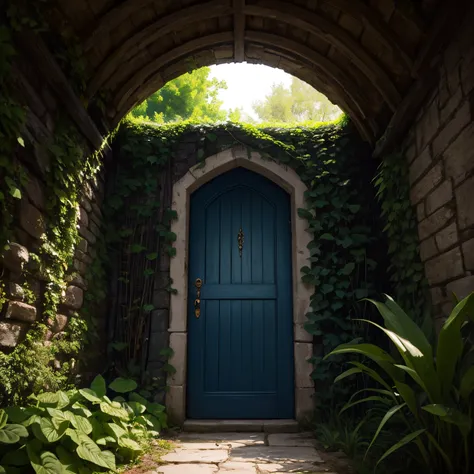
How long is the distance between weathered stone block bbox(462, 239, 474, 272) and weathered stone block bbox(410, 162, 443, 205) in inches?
18.6

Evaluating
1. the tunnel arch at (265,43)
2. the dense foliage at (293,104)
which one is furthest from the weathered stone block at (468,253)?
the dense foliage at (293,104)

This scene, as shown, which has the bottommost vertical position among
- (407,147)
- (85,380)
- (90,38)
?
(85,380)

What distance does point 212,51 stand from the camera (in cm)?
345

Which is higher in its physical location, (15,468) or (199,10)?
(199,10)

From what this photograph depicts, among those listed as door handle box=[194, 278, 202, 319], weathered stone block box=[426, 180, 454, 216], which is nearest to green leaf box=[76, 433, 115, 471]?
door handle box=[194, 278, 202, 319]

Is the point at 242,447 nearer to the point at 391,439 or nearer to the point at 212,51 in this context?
the point at 391,439

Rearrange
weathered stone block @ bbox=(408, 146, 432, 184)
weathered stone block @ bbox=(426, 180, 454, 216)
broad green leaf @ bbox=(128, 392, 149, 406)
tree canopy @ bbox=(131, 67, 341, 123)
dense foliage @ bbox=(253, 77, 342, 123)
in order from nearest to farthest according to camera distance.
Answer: weathered stone block @ bbox=(426, 180, 454, 216) < weathered stone block @ bbox=(408, 146, 432, 184) < broad green leaf @ bbox=(128, 392, 149, 406) < tree canopy @ bbox=(131, 67, 341, 123) < dense foliage @ bbox=(253, 77, 342, 123)

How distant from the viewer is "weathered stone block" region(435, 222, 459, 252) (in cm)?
242

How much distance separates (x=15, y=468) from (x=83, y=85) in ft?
7.26

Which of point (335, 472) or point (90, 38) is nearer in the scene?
point (335, 472)

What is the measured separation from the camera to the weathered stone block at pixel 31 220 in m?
2.24

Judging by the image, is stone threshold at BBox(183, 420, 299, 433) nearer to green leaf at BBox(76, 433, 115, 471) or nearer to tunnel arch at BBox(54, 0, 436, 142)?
green leaf at BBox(76, 433, 115, 471)

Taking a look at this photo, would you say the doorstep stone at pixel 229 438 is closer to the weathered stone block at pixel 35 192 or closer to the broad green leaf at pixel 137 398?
the broad green leaf at pixel 137 398

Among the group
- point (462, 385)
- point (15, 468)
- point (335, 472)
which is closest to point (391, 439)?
point (335, 472)
